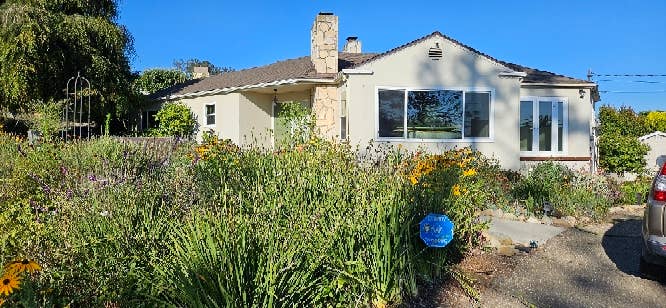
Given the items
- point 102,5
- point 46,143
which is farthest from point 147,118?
point 46,143

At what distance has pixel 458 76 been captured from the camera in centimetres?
1419

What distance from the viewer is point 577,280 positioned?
485 centimetres

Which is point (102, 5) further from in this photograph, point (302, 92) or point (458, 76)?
point (458, 76)

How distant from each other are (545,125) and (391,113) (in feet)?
16.8

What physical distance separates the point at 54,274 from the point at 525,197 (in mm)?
7979

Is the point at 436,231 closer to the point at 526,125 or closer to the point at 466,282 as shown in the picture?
the point at 466,282

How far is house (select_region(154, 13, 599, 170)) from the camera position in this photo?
45.6ft

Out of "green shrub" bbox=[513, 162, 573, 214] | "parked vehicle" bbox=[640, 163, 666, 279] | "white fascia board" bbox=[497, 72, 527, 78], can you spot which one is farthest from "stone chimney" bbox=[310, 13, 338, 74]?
"parked vehicle" bbox=[640, 163, 666, 279]

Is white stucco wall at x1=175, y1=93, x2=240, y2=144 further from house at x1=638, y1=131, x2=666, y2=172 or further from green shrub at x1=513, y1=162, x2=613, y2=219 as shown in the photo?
house at x1=638, y1=131, x2=666, y2=172

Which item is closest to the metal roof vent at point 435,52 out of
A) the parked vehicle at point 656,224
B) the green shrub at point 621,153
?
the green shrub at point 621,153

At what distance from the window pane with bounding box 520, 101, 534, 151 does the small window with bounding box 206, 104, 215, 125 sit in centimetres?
1037

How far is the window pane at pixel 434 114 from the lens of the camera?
1402cm

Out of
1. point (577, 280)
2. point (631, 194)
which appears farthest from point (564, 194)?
point (577, 280)

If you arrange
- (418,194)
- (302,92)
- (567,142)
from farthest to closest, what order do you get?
(302,92), (567,142), (418,194)
